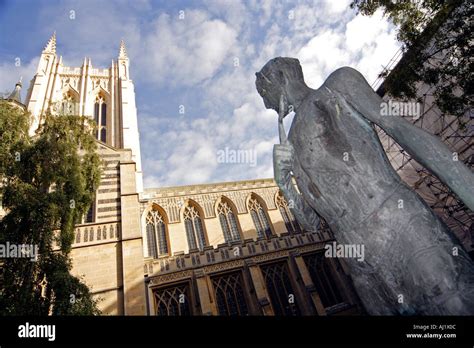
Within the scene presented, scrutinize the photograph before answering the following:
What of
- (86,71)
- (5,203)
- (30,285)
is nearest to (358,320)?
(30,285)

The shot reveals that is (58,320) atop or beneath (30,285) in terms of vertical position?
beneath

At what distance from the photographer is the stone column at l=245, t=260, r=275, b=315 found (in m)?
12.2

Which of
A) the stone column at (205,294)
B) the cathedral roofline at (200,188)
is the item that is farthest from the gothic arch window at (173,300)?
the cathedral roofline at (200,188)

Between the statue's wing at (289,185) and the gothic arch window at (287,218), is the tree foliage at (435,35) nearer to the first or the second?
the statue's wing at (289,185)

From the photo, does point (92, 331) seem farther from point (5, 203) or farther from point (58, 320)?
point (5, 203)

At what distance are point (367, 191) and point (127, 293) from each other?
34.9 feet

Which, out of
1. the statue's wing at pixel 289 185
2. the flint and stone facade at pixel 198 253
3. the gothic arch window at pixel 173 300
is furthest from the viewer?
the gothic arch window at pixel 173 300

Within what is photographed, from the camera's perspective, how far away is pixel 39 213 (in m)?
5.88

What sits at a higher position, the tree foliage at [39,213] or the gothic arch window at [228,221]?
the gothic arch window at [228,221]

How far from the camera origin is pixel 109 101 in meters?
32.1

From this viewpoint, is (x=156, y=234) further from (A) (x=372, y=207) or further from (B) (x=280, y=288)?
(A) (x=372, y=207)

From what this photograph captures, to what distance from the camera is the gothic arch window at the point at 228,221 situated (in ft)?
60.4

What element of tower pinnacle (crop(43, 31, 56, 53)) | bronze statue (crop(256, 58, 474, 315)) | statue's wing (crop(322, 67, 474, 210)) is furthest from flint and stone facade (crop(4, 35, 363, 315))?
tower pinnacle (crop(43, 31, 56, 53))

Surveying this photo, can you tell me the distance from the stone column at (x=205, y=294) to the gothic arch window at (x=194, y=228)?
14.4 feet
